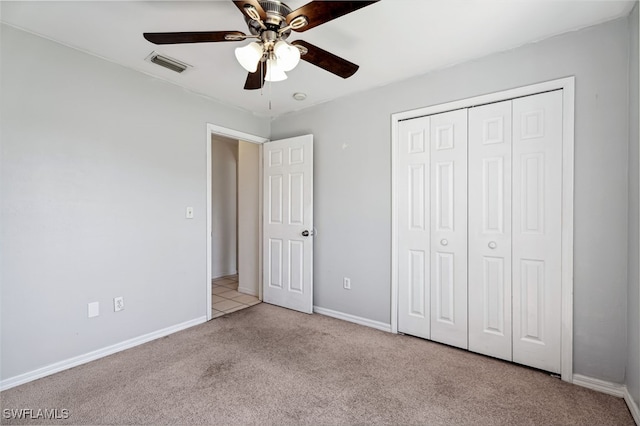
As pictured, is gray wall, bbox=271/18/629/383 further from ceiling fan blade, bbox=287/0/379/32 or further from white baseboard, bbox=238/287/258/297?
ceiling fan blade, bbox=287/0/379/32

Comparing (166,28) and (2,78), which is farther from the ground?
(166,28)

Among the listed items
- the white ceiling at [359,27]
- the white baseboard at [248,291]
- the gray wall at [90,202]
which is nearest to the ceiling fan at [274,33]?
the white ceiling at [359,27]

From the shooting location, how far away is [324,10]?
4.47ft

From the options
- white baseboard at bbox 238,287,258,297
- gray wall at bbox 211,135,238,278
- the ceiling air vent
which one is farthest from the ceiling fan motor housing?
gray wall at bbox 211,135,238,278

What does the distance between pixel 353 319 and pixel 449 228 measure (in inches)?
53.9

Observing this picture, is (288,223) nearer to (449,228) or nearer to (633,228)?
(449,228)

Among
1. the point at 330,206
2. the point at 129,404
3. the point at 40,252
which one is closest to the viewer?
the point at 129,404

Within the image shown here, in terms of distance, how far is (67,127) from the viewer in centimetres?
225

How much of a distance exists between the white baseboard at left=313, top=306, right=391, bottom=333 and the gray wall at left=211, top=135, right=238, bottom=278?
8.23 ft

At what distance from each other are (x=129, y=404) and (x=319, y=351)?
1.33 meters

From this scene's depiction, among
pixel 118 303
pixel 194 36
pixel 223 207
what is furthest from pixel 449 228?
pixel 223 207

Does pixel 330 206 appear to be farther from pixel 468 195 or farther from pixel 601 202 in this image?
pixel 601 202

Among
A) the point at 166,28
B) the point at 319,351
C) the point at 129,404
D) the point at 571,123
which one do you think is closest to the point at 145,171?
the point at 166,28

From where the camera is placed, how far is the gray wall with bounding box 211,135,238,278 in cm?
521
